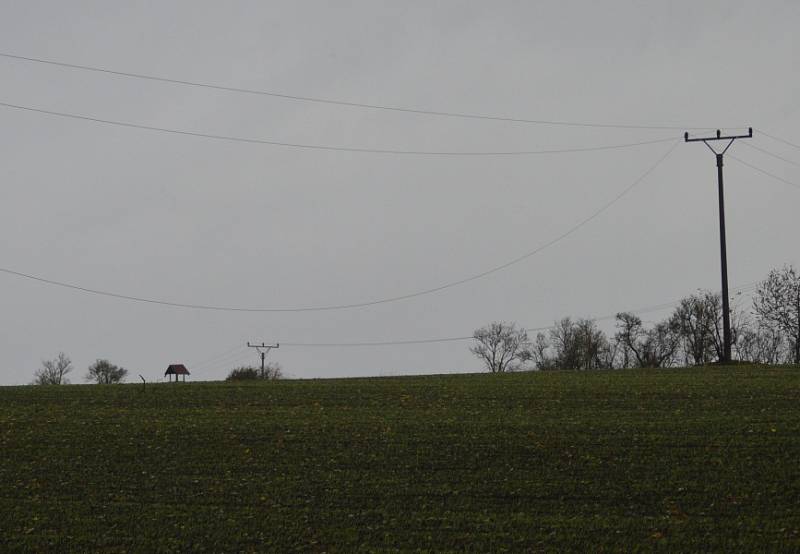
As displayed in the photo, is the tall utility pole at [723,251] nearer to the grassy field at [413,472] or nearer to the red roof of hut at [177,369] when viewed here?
the grassy field at [413,472]

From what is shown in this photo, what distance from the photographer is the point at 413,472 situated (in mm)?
21469

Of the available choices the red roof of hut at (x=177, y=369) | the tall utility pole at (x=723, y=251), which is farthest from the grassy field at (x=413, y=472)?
the red roof of hut at (x=177, y=369)

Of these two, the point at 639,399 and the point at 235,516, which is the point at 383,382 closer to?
the point at 639,399

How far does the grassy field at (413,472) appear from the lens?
57.9ft

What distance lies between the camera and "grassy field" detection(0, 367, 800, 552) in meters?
17.6

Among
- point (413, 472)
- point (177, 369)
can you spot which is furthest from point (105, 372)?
point (413, 472)

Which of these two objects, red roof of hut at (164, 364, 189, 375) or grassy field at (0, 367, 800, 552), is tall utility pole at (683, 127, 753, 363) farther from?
red roof of hut at (164, 364, 189, 375)

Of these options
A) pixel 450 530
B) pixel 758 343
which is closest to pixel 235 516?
pixel 450 530

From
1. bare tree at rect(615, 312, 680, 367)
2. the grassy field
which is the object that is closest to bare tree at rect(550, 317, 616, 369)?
bare tree at rect(615, 312, 680, 367)

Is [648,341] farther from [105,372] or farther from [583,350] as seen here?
[105,372]

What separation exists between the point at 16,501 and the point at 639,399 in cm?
1909

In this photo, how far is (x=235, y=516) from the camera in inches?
740

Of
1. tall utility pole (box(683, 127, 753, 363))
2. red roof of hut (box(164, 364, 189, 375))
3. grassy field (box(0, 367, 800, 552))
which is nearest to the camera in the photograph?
grassy field (box(0, 367, 800, 552))

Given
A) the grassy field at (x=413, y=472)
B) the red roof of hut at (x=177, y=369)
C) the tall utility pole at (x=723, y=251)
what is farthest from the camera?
the red roof of hut at (x=177, y=369)
